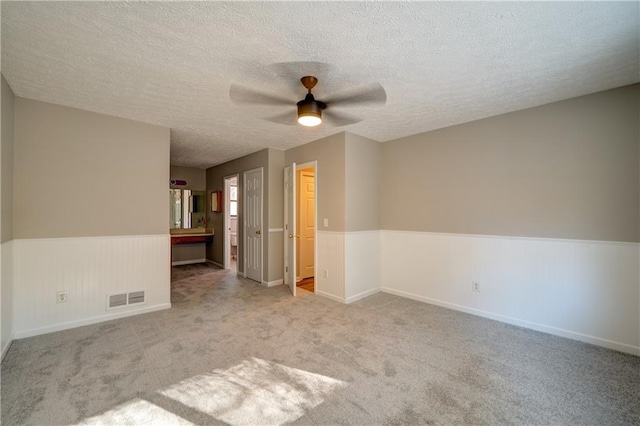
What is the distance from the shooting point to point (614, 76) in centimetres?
239

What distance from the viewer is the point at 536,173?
3.07 meters

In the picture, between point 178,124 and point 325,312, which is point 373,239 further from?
point 178,124

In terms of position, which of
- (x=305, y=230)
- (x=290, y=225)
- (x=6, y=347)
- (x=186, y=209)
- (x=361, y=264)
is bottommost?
(x=6, y=347)

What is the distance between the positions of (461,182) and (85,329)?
4713 mm

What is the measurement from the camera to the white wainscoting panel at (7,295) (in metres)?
2.45

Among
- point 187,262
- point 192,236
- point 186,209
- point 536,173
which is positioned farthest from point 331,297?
point 186,209

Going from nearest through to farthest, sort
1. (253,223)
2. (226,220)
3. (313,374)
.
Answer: (313,374) < (253,223) < (226,220)

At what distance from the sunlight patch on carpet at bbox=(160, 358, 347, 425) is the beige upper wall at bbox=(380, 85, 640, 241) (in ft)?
8.80

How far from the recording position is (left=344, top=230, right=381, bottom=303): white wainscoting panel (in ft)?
13.2

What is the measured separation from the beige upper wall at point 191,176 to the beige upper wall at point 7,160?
399cm

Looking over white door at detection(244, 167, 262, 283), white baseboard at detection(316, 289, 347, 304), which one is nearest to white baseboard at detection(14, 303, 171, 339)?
white door at detection(244, 167, 262, 283)

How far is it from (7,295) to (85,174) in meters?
1.35

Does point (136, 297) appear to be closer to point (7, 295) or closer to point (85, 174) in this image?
point (7, 295)

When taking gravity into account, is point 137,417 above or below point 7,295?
below
